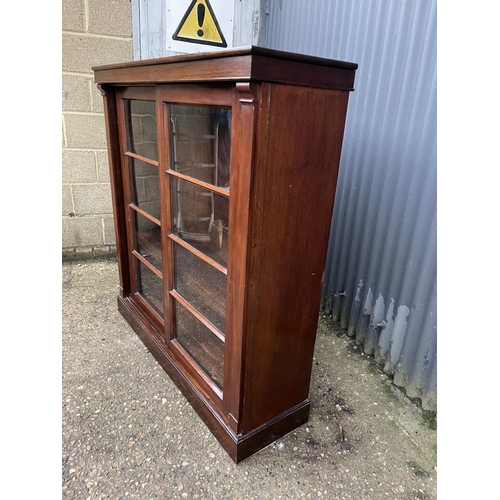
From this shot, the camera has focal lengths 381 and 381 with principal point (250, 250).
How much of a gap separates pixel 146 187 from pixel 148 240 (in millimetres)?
291

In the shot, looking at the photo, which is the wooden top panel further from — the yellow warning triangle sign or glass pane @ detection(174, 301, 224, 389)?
the yellow warning triangle sign

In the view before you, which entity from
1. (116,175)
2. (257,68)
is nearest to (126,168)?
(116,175)

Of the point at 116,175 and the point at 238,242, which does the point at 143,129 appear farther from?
the point at 238,242

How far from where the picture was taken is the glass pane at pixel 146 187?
5.62 feet

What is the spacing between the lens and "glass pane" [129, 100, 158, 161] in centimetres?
168

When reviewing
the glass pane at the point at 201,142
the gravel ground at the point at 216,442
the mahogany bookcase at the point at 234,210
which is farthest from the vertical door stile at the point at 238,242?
the gravel ground at the point at 216,442

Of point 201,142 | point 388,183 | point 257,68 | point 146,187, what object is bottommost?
point 146,187

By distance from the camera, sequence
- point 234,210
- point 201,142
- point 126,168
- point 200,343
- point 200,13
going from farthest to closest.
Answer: point 200,13 → point 126,168 → point 200,343 → point 201,142 → point 234,210

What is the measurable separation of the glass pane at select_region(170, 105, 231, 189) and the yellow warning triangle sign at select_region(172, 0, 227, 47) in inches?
62.9

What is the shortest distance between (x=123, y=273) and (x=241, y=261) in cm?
128

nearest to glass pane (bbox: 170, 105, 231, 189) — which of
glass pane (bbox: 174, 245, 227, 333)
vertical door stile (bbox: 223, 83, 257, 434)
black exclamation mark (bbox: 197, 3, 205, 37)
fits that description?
vertical door stile (bbox: 223, 83, 257, 434)

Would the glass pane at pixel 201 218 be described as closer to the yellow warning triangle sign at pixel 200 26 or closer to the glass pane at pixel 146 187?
the glass pane at pixel 146 187

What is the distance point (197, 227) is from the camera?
5.30ft

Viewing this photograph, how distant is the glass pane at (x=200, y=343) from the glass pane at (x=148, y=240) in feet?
0.98
